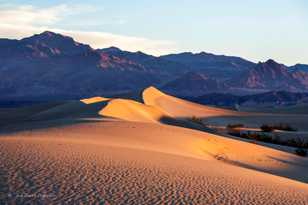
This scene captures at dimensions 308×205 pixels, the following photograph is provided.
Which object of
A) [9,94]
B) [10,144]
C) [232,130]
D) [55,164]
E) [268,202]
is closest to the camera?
[268,202]

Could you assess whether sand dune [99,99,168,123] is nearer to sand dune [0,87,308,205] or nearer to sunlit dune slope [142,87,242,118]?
sunlit dune slope [142,87,242,118]

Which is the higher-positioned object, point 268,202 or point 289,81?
point 289,81

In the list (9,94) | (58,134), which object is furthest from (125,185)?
(9,94)

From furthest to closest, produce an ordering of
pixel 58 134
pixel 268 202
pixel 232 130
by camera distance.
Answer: pixel 232 130, pixel 58 134, pixel 268 202

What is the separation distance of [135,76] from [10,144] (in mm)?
175249

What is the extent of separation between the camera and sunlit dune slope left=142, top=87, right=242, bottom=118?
47.5 metres

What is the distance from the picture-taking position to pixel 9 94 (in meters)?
165

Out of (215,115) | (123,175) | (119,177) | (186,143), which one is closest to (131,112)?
(186,143)

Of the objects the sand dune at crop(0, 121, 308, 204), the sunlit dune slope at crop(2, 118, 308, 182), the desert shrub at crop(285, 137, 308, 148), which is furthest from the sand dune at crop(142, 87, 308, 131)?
the sand dune at crop(0, 121, 308, 204)

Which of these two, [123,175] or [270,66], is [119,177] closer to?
[123,175]

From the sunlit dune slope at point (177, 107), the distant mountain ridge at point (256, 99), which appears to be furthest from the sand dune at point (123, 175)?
the distant mountain ridge at point (256, 99)

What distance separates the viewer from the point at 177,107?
50.3 meters

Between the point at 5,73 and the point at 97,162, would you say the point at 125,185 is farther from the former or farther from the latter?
the point at 5,73

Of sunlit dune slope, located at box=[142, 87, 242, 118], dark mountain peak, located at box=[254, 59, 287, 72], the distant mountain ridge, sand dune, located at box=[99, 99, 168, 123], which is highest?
dark mountain peak, located at box=[254, 59, 287, 72]
